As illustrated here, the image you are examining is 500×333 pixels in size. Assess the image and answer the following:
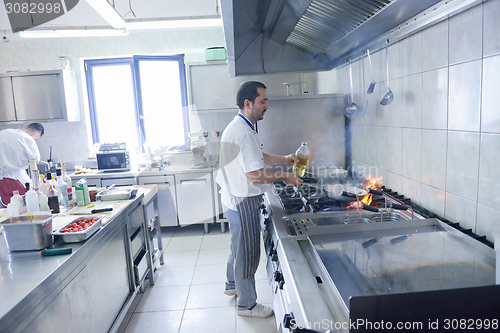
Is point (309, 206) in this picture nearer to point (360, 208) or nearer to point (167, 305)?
point (360, 208)

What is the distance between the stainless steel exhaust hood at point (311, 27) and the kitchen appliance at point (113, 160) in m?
2.08

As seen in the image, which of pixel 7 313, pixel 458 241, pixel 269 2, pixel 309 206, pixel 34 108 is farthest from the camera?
pixel 34 108

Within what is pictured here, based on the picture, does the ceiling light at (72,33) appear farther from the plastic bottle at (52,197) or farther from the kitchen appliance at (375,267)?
the kitchen appliance at (375,267)

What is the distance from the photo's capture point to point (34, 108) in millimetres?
4152

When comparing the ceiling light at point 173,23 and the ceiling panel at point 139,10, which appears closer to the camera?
the ceiling light at point 173,23

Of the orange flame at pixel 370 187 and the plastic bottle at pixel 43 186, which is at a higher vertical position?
the plastic bottle at pixel 43 186

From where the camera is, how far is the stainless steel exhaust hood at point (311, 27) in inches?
54.6

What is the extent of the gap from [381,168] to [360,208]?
2.18 ft

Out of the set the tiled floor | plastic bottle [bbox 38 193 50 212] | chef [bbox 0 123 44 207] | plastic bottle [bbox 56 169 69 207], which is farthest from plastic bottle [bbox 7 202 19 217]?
chef [bbox 0 123 44 207]

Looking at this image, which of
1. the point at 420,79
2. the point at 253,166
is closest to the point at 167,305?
the point at 253,166

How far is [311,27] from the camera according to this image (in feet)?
6.20

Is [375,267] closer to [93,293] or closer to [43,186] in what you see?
[93,293]

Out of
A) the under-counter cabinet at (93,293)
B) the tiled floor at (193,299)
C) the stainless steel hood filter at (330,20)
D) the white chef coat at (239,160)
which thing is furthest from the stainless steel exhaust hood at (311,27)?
the tiled floor at (193,299)

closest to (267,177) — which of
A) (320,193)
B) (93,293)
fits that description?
(320,193)
